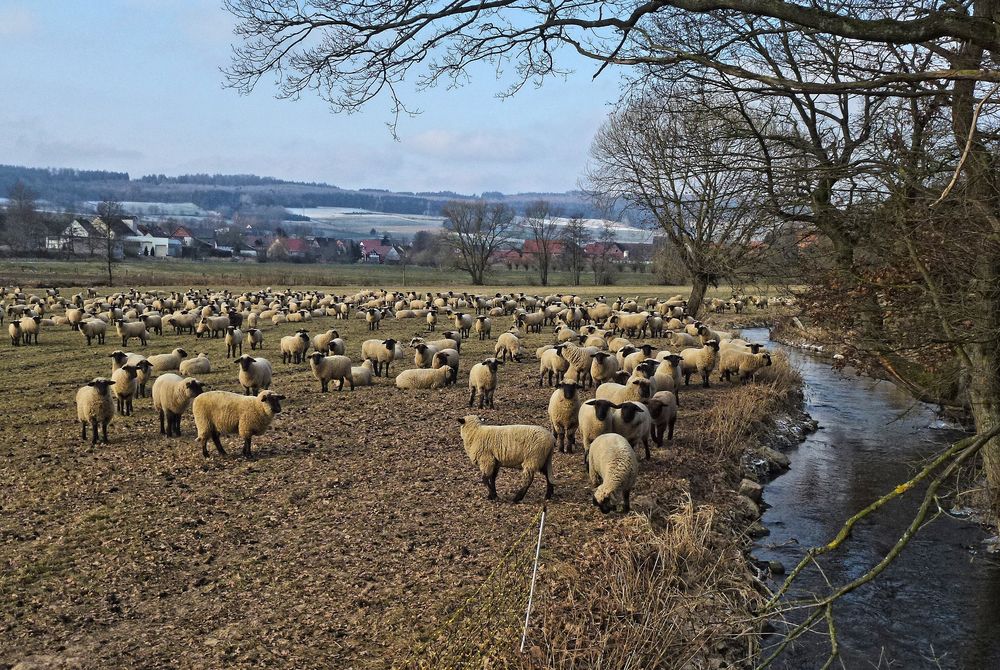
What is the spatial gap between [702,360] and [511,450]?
35.4 feet

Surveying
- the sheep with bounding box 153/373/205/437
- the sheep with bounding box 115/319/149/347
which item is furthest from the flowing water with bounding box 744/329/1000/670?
the sheep with bounding box 115/319/149/347

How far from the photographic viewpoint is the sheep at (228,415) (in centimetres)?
1220

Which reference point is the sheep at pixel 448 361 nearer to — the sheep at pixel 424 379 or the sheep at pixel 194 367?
the sheep at pixel 424 379

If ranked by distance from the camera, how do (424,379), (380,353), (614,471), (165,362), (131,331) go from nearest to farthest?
(614,471)
(424,379)
(165,362)
(380,353)
(131,331)

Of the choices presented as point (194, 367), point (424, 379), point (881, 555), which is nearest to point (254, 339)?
point (194, 367)

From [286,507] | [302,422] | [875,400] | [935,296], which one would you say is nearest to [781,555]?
[935,296]

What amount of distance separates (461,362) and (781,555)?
14.2 metres

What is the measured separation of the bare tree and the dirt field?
70229 mm

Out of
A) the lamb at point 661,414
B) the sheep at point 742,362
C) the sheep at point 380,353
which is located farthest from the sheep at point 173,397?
the sheep at point 742,362

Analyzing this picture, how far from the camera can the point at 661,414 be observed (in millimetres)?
13312

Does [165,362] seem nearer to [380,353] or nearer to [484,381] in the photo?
[380,353]

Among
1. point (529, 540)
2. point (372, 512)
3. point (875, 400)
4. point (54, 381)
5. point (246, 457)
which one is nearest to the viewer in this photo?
point (529, 540)

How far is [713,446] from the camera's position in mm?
13867

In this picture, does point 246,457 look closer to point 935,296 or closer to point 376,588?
point 376,588
